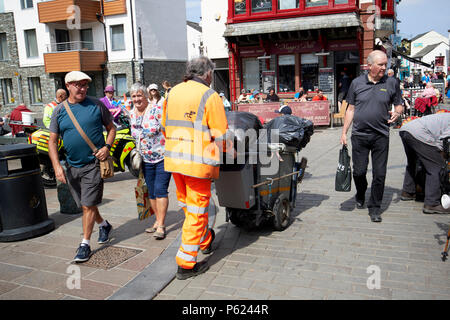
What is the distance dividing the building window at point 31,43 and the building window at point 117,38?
22.2ft

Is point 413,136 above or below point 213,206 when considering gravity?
above

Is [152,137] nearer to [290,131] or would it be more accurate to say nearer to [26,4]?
[290,131]

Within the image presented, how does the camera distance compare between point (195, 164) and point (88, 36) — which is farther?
point (88, 36)

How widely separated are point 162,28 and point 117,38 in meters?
3.42

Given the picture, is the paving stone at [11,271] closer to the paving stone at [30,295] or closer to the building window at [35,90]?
the paving stone at [30,295]

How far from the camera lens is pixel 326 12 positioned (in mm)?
18906

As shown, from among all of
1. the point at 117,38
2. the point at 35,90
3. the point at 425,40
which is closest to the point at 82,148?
the point at 117,38

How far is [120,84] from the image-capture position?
29156 millimetres

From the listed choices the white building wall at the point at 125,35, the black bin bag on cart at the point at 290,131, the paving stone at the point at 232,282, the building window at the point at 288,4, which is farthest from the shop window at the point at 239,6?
the paving stone at the point at 232,282

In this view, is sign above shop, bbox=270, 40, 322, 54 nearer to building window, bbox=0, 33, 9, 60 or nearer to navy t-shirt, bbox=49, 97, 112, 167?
navy t-shirt, bbox=49, 97, 112, 167
